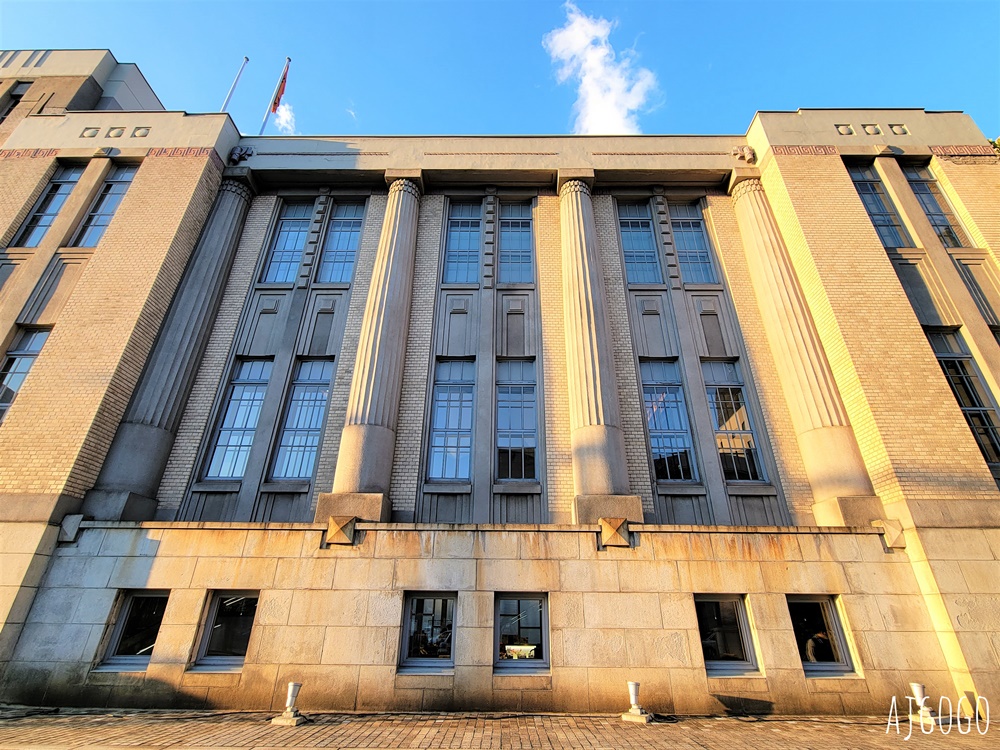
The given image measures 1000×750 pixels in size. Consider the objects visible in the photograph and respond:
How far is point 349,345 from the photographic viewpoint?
1190cm

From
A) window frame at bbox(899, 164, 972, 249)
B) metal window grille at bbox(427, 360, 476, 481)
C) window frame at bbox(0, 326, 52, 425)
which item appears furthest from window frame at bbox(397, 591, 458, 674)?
window frame at bbox(899, 164, 972, 249)

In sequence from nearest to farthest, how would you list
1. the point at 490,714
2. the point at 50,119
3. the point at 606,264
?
the point at 490,714 < the point at 606,264 < the point at 50,119

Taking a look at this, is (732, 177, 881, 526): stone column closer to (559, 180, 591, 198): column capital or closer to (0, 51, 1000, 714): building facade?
(0, 51, 1000, 714): building facade

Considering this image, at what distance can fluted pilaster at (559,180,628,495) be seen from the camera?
9.82 meters

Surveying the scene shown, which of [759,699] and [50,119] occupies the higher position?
[50,119]

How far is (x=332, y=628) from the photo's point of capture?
7891mm

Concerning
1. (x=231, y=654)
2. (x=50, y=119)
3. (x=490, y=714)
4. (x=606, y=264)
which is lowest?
(x=490, y=714)

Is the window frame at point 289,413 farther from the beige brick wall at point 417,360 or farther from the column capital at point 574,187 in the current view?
the column capital at point 574,187

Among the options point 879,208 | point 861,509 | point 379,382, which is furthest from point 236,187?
point 879,208

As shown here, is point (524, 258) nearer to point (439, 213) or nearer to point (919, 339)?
point (439, 213)

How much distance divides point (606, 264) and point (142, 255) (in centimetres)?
1218

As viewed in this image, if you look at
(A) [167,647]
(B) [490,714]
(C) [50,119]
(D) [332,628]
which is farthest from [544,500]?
(C) [50,119]

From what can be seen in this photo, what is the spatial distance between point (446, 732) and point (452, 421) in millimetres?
6220

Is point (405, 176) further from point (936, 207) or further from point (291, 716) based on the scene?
point (936, 207)
